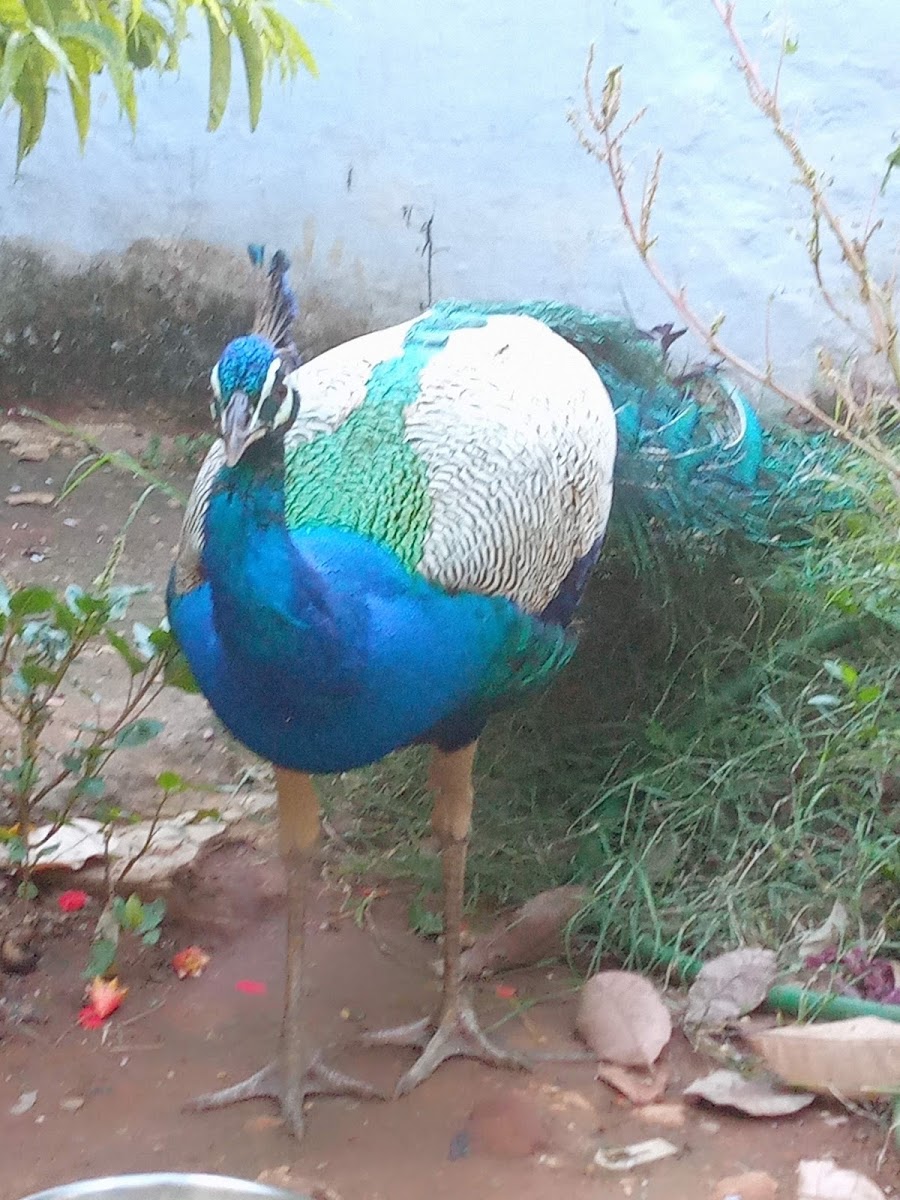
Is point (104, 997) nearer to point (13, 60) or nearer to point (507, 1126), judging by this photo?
point (507, 1126)

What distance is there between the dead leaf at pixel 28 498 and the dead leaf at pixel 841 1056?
234cm

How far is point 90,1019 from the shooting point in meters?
1.70

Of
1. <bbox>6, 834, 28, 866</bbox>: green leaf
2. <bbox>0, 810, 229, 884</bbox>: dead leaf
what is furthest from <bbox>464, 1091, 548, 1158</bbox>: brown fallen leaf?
<bbox>6, 834, 28, 866</bbox>: green leaf

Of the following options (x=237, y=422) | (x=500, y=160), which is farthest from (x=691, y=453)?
(x=500, y=160)

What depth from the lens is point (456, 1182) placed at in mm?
1458

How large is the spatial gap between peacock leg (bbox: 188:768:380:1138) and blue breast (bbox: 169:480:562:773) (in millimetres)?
251

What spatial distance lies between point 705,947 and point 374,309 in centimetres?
202

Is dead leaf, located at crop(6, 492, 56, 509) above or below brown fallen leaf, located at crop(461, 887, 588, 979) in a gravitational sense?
below

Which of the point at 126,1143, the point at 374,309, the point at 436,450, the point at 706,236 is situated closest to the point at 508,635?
the point at 436,450

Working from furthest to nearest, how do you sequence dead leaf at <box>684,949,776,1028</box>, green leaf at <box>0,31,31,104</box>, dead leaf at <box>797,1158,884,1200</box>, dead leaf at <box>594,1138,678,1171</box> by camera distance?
1. dead leaf at <box>684,949,776,1028</box>
2. dead leaf at <box>594,1138,678,1171</box>
3. dead leaf at <box>797,1158,884,1200</box>
4. green leaf at <box>0,31,31,104</box>

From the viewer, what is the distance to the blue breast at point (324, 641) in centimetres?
121

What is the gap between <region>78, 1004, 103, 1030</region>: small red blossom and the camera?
5.56ft

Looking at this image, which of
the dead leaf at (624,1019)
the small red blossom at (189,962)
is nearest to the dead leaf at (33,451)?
the small red blossom at (189,962)

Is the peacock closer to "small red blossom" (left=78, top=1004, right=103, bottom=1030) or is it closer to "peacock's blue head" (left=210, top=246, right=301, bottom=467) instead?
"peacock's blue head" (left=210, top=246, right=301, bottom=467)
